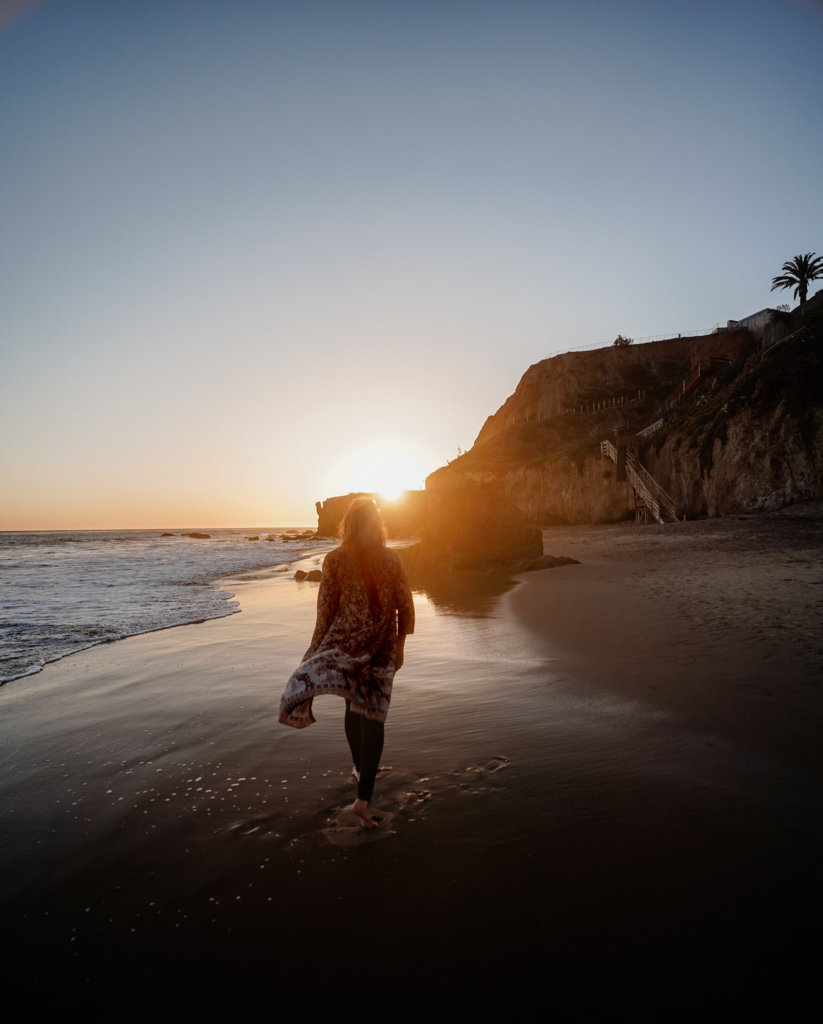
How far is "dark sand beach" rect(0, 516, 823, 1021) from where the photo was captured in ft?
6.96

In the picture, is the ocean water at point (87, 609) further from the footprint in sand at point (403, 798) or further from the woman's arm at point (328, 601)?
the footprint in sand at point (403, 798)

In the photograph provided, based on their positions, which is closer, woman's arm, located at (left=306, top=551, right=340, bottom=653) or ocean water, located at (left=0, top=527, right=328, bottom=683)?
woman's arm, located at (left=306, top=551, right=340, bottom=653)

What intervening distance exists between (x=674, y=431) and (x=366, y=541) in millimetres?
33714

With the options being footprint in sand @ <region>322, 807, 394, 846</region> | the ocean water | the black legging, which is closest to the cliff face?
the ocean water

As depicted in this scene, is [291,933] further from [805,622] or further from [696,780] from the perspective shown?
[805,622]

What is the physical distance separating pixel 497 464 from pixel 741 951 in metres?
49.8

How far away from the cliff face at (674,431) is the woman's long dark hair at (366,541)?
60.4 feet

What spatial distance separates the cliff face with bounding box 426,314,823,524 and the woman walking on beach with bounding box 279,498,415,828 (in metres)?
18.5

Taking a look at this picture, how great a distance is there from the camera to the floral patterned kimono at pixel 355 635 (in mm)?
3576

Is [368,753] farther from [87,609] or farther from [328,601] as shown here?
[87,609]

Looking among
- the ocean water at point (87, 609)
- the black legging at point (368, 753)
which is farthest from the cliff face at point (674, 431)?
the black legging at point (368, 753)

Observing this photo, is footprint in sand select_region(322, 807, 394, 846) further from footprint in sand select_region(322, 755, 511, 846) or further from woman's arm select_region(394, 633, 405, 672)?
woman's arm select_region(394, 633, 405, 672)

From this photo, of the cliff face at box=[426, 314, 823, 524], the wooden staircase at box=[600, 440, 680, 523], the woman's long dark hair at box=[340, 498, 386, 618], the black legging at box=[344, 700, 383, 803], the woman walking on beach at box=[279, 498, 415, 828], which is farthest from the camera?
the wooden staircase at box=[600, 440, 680, 523]

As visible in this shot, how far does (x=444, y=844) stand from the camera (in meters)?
3.03
